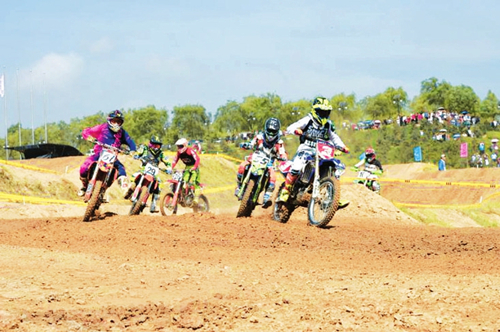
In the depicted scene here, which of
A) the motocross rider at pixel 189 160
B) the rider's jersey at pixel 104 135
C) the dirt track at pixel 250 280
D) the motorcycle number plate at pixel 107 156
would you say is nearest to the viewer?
the dirt track at pixel 250 280

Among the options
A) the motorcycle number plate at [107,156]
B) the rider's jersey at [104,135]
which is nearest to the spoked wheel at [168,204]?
the rider's jersey at [104,135]

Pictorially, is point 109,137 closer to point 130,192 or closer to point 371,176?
point 130,192

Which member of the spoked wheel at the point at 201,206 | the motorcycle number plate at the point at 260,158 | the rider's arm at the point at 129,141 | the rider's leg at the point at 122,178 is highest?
the rider's arm at the point at 129,141

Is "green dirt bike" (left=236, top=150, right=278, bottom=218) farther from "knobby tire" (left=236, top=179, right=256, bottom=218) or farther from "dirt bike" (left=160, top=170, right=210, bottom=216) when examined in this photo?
"dirt bike" (left=160, top=170, right=210, bottom=216)

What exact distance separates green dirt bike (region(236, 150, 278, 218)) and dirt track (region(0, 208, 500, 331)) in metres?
2.17

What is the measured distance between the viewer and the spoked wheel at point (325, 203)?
11852 mm

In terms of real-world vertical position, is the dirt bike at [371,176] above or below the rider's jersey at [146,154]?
below

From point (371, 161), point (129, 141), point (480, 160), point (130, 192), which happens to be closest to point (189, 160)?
point (130, 192)

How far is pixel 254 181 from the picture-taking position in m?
14.4

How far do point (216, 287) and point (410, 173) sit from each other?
4454 cm

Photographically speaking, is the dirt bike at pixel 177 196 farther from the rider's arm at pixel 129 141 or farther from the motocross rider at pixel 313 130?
the motocross rider at pixel 313 130

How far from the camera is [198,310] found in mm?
5938

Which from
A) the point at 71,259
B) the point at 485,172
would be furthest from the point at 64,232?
the point at 485,172

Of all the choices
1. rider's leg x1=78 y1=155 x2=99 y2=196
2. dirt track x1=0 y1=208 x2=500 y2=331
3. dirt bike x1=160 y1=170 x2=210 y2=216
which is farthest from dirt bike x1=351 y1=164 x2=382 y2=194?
dirt track x1=0 y1=208 x2=500 y2=331
